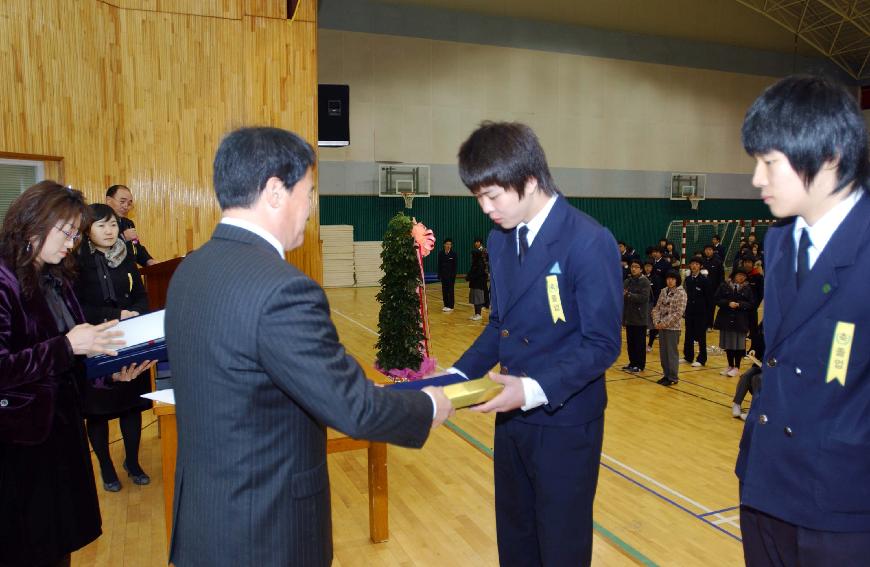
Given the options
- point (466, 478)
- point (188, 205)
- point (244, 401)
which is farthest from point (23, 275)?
point (188, 205)

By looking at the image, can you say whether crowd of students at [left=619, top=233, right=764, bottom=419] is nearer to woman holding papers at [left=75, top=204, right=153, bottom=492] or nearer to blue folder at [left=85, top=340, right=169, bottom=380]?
woman holding papers at [left=75, top=204, right=153, bottom=492]

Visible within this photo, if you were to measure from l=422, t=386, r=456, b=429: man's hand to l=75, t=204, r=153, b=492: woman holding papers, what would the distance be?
2.85 meters

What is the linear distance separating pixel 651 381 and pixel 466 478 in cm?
429

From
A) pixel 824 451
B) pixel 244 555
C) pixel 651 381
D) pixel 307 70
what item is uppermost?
pixel 307 70

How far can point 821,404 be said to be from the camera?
1.33 metres

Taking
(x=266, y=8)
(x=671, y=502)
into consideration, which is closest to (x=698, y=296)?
(x=671, y=502)

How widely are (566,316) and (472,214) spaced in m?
18.7

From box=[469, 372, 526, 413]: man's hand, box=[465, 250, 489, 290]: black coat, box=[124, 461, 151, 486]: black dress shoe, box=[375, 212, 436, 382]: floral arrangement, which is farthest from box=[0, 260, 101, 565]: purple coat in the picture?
box=[465, 250, 489, 290]: black coat

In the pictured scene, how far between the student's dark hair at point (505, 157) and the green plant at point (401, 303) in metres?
5.59

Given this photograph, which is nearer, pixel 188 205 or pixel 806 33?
pixel 188 205

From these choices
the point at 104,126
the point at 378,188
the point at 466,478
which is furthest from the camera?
the point at 378,188

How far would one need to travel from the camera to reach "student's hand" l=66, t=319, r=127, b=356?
222 cm

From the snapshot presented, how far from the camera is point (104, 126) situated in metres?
7.67

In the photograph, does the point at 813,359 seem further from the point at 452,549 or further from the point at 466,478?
the point at 466,478
